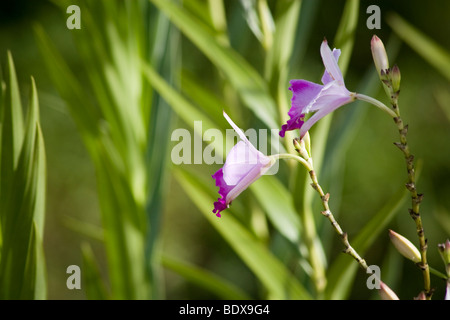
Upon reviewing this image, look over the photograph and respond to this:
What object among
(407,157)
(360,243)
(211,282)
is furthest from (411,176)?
(211,282)

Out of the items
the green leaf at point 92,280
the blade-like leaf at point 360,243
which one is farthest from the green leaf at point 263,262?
the green leaf at point 92,280

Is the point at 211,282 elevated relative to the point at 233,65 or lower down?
lower down

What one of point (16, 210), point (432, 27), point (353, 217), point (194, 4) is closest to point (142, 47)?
point (194, 4)

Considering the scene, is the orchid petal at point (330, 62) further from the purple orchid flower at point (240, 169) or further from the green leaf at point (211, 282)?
the green leaf at point (211, 282)

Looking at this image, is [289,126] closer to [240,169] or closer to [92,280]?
[240,169]

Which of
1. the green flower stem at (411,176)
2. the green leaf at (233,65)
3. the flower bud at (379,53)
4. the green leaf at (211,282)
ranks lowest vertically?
the green flower stem at (411,176)
